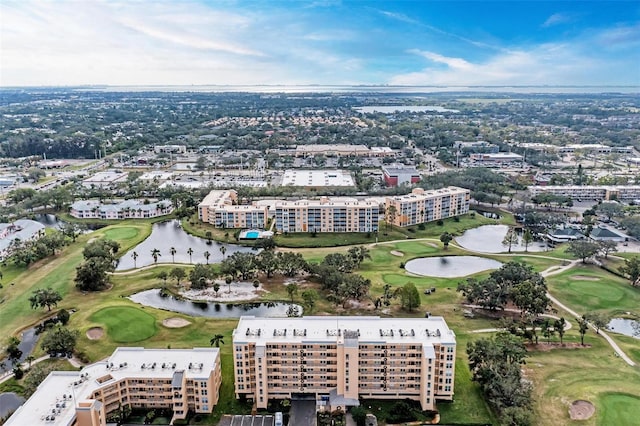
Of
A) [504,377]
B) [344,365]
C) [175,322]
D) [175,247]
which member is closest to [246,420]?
[344,365]

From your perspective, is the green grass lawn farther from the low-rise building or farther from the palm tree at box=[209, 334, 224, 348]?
the low-rise building

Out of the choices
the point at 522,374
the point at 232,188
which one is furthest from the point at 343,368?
the point at 232,188

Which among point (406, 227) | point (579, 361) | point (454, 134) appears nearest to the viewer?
point (579, 361)

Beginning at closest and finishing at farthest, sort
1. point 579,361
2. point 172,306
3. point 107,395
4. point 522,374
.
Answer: point 107,395 < point 522,374 < point 579,361 < point 172,306

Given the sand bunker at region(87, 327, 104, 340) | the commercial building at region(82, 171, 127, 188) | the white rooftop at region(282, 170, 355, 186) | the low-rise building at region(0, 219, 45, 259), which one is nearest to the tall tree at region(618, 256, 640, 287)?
the sand bunker at region(87, 327, 104, 340)

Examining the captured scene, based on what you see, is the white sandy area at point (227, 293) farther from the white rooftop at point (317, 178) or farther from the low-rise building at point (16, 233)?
the white rooftop at point (317, 178)

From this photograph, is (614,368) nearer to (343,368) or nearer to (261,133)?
(343,368)
